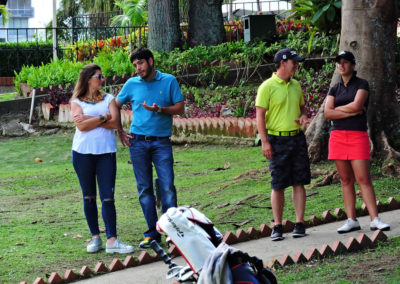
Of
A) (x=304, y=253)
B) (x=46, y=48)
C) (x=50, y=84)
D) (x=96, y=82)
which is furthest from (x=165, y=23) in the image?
(x=304, y=253)

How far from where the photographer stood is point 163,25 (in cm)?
1981

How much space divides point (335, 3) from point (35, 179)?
261 inches

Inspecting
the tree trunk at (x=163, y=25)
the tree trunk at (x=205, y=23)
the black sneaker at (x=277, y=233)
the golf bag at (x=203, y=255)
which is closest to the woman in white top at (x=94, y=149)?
the black sneaker at (x=277, y=233)

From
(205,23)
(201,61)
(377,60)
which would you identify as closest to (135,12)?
(205,23)

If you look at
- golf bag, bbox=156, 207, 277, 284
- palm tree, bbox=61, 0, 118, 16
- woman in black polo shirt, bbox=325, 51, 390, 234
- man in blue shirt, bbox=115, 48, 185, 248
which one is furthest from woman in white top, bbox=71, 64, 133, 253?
palm tree, bbox=61, 0, 118, 16

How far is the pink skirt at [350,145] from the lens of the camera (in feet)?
23.5

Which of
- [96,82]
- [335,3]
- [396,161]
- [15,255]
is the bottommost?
[15,255]

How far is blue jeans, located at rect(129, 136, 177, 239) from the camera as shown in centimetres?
745

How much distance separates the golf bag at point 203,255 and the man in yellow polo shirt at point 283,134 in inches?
102

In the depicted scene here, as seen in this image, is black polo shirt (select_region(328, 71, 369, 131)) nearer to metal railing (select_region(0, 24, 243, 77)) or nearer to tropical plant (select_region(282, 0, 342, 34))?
tropical plant (select_region(282, 0, 342, 34))

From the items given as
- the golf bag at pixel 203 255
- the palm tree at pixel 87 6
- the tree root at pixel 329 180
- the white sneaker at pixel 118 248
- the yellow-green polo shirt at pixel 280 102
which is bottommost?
the white sneaker at pixel 118 248

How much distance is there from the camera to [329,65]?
54.0 ft

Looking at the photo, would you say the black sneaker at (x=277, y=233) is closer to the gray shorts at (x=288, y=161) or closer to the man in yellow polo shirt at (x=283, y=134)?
the man in yellow polo shirt at (x=283, y=134)

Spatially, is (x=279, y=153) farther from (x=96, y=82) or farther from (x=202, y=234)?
(x=202, y=234)
